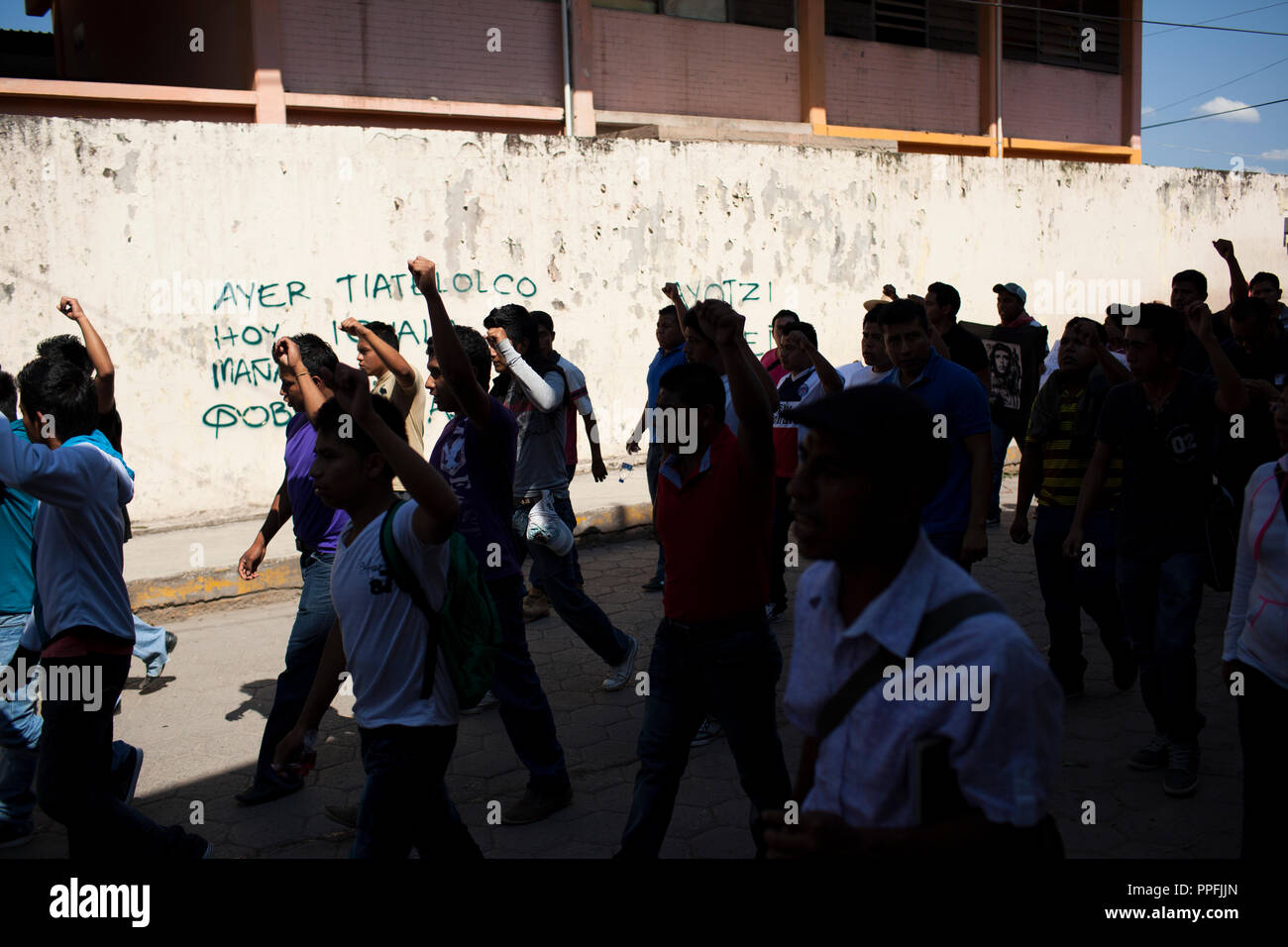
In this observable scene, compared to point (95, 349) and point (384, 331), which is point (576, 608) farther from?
point (95, 349)

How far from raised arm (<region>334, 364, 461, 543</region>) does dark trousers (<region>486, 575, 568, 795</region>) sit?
1.50 metres

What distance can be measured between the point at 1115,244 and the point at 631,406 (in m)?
7.83

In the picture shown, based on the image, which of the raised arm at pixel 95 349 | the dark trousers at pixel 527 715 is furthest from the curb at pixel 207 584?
the dark trousers at pixel 527 715

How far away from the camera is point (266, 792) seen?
448 centimetres

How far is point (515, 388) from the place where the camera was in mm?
6066

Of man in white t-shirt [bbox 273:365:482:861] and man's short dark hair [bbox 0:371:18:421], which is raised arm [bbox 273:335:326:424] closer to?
man's short dark hair [bbox 0:371:18:421]

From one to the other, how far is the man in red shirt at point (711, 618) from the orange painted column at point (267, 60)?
41.8 ft

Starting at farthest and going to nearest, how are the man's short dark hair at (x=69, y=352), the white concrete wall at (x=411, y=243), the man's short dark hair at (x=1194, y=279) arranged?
the white concrete wall at (x=411, y=243) → the man's short dark hair at (x=1194, y=279) → the man's short dark hair at (x=69, y=352)

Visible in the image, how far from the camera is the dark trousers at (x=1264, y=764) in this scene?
2932 millimetres

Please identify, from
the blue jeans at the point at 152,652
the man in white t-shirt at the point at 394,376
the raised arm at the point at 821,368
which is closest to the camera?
the man in white t-shirt at the point at 394,376

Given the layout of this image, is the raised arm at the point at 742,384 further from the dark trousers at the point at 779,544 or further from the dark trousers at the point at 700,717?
the dark trousers at the point at 779,544

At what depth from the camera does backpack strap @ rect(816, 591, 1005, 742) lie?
5.56 ft
